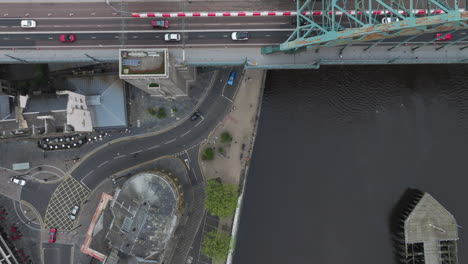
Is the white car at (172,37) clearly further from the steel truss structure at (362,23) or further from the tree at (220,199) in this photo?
the tree at (220,199)

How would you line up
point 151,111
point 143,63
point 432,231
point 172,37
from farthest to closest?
point 151,111
point 432,231
point 172,37
point 143,63

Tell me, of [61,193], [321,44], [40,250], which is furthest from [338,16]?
[40,250]

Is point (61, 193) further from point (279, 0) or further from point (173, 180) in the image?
point (279, 0)

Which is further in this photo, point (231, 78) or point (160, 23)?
point (231, 78)

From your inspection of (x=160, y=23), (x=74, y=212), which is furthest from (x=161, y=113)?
(x=74, y=212)

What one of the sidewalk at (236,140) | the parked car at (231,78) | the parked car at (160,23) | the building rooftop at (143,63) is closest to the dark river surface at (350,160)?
the sidewalk at (236,140)

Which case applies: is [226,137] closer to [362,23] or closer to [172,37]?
[172,37]

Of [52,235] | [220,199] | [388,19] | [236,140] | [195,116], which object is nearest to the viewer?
[388,19]
